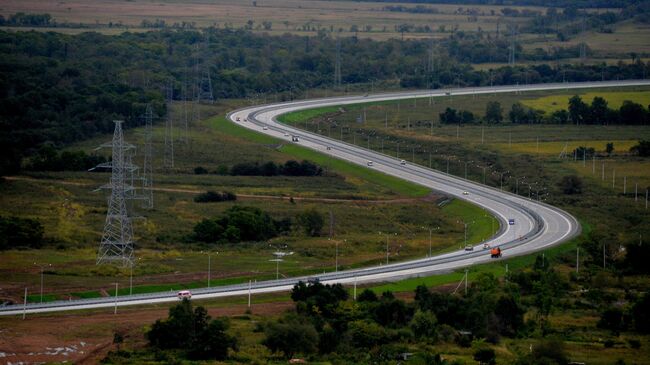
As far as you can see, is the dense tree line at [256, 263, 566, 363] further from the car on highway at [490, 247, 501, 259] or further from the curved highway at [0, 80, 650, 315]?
the car on highway at [490, 247, 501, 259]

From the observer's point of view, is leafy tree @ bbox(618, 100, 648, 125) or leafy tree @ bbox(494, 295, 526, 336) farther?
leafy tree @ bbox(618, 100, 648, 125)

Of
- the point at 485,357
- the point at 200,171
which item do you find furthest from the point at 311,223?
the point at 485,357

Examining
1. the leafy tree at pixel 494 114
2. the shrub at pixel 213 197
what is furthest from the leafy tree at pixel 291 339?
the leafy tree at pixel 494 114

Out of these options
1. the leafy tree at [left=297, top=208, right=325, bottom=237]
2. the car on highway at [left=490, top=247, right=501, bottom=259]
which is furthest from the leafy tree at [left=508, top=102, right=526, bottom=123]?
the car on highway at [left=490, top=247, right=501, bottom=259]

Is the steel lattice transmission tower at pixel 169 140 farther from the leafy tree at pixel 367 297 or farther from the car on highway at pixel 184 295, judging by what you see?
the leafy tree at pixel 367 297

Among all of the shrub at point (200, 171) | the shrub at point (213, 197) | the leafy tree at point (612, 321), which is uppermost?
the shrub at point (200, 171)

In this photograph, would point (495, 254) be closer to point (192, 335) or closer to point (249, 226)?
point (249, 226)
